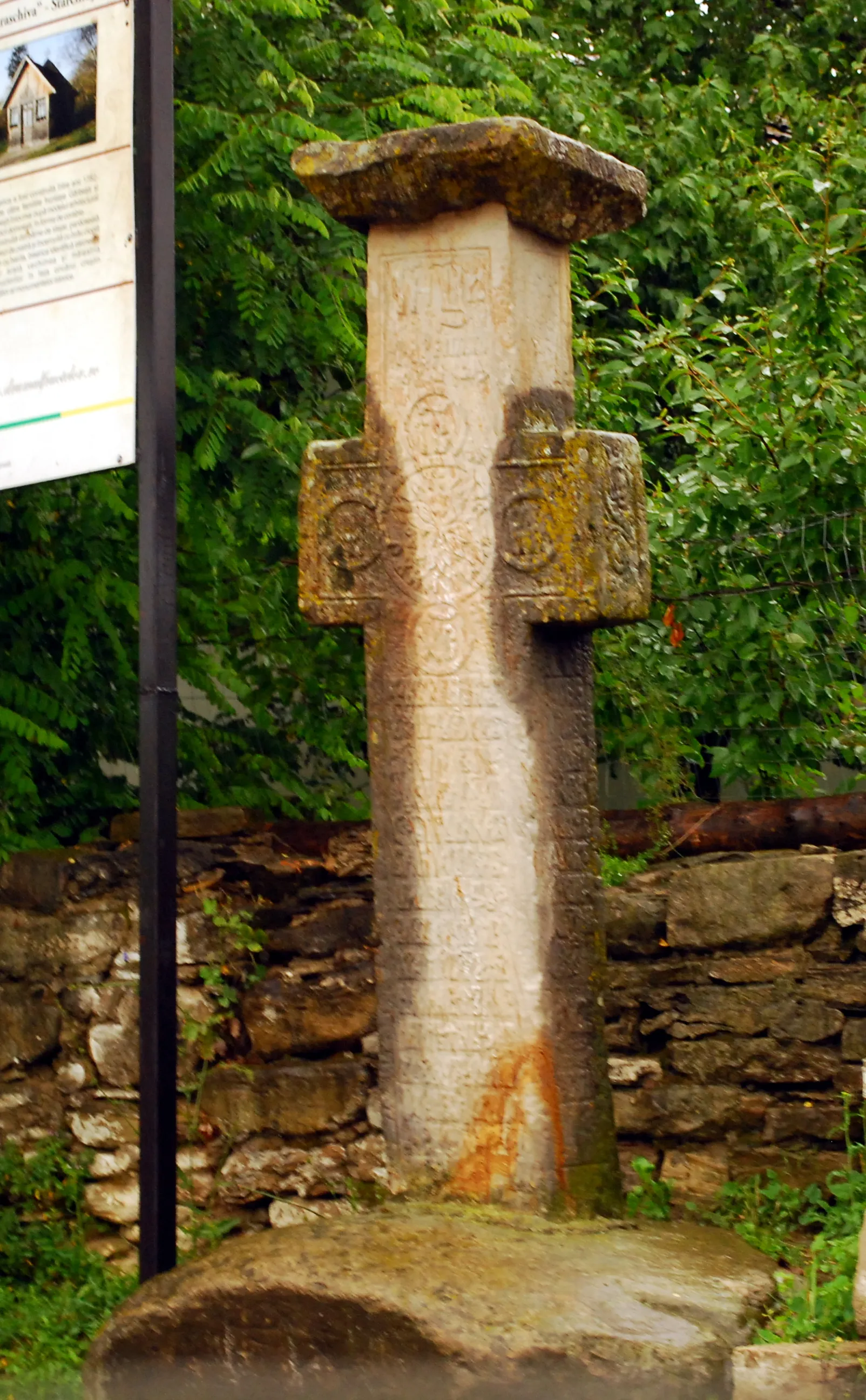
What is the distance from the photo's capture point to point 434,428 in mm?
3799

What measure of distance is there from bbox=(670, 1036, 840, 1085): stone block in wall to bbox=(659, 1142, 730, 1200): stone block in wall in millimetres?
184

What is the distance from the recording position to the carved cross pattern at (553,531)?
370 cm

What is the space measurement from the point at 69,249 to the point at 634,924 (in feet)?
7.90

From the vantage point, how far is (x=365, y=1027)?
15.7 ft

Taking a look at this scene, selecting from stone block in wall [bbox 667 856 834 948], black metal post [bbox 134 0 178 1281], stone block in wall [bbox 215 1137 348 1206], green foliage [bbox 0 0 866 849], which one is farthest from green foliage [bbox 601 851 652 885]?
black metal post [bbox 134 0 178 1281]

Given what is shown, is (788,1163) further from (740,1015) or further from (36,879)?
(36,879)

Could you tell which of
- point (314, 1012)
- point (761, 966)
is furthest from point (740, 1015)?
point (314, 1012)

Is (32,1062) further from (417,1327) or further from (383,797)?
(417,1327)

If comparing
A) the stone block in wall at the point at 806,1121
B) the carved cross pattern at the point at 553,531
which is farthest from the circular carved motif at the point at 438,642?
the stone block in wall at the point at 806,1121

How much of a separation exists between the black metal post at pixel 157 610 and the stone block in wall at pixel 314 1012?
3.37ft

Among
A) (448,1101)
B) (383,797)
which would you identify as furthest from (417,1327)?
(383,797)

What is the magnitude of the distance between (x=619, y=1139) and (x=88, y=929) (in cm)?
184

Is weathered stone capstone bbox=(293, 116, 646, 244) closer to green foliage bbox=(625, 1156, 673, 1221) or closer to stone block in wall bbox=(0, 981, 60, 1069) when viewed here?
green foliage bbox=(625, 1156, 673, 1221)

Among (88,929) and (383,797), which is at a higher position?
(383,797)
